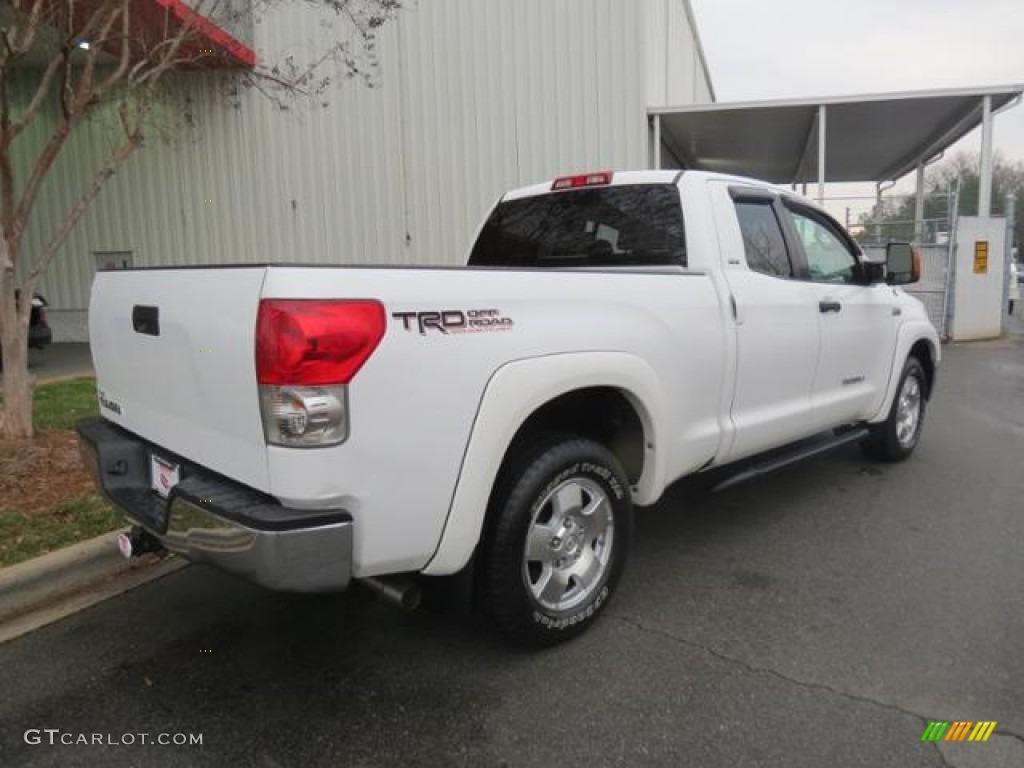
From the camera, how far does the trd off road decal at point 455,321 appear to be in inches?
92.3

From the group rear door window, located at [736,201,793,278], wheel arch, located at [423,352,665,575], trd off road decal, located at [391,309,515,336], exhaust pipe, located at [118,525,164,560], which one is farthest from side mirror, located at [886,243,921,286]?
exhaust pipe, located at [118,525,164,560]

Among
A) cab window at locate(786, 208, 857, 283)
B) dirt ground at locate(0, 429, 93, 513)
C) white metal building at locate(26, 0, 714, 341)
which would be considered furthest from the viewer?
white metal building at locate(26, 0, 714, 341)

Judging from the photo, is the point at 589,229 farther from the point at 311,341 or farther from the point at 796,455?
Result: the point at 311,341

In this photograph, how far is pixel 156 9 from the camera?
9.99 meters

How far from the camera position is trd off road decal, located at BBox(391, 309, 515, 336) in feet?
7.69

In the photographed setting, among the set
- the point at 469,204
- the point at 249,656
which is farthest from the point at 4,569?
the point at 469,204

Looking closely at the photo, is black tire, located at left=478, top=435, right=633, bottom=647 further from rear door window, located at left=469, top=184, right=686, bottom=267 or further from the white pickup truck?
rear door window, located at left=469, top=184, right=686, bottom=267

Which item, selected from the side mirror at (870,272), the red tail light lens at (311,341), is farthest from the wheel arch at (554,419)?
the side mirror at (870,272)

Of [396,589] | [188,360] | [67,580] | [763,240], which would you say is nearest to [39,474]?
[67,580]

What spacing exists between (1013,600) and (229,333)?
11.3 feet

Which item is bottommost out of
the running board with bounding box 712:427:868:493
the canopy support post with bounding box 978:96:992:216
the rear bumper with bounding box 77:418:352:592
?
the running board with bounding box 712:427:868:493

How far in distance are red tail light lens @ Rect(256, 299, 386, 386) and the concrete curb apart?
2048mm

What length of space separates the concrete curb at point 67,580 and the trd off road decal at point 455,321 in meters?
2.31

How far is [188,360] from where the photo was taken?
2.58m
